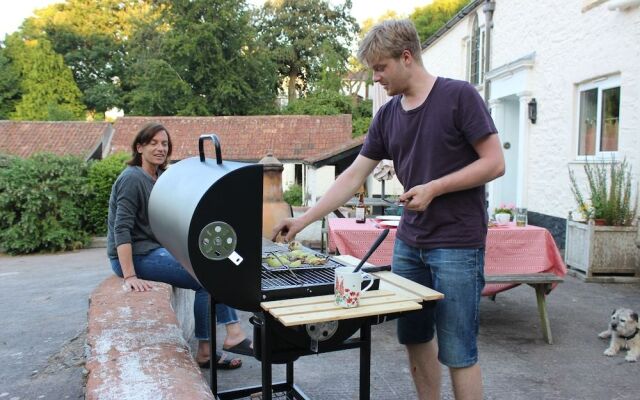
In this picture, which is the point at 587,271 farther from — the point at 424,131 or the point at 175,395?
the point at 175,395

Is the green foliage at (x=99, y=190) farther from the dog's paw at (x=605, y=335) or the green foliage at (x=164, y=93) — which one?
the green foliage at (x=164, y=93)

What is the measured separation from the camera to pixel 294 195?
23516mm

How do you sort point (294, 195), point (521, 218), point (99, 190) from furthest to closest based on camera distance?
1. point (294, 195)
2. point (99, 190)
3. point (521, 218)

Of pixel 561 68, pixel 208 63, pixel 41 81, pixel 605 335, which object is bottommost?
pixel 605 335

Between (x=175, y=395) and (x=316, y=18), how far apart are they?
40.7 metres

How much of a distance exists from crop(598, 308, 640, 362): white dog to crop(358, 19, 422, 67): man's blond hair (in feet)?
10.2

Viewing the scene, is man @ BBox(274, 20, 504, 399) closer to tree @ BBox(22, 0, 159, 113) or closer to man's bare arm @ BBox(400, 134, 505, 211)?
man's bare arm @ BBox(400, 134, 505, 211)

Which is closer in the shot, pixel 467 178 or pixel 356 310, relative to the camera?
pixel 356 310

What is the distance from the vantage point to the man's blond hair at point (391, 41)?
7.41 feet

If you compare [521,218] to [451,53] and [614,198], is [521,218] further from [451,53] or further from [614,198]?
[451,53]

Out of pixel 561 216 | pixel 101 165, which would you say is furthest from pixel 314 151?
pixel 561 216

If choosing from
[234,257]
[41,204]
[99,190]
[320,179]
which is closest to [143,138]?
[234,257]

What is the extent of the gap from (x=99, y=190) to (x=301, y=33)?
101 feet

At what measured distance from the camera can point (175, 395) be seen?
2098mm
